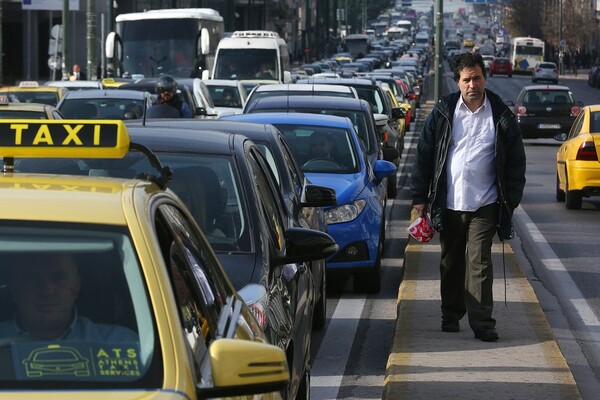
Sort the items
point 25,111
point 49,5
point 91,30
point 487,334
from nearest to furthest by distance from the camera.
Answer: point 487,334 < point 25,111 < point 91,30 < point 49,5

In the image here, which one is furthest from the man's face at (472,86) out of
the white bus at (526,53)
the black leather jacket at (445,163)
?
the white bus at (526,53)

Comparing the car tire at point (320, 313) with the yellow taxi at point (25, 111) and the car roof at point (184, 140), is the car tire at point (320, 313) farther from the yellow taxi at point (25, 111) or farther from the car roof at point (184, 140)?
the yellow taxi at point (25, 111)

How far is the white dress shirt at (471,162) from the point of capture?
30.9 feet

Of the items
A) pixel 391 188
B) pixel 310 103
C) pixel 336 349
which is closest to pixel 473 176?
pixel 336 349

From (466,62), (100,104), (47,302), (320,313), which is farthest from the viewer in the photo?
(100,104)

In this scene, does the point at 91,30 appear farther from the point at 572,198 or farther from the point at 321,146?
the point at 321,146

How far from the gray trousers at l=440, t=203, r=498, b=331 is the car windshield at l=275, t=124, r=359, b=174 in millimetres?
4092

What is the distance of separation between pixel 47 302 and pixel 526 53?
113762 millimetres

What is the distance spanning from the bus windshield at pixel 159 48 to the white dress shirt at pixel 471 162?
3009 centimetres

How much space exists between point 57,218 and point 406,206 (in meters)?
17.6

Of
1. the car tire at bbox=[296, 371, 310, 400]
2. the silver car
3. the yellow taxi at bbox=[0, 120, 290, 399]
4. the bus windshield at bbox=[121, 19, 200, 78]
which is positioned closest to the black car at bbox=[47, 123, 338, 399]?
the car tire at bbox=[296, 371, 310, 400]

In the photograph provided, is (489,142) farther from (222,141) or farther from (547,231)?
(547,231)

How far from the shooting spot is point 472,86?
942 centimetres

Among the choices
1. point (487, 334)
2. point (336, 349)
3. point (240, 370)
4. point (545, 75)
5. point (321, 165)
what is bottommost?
point (545, 75)
